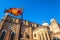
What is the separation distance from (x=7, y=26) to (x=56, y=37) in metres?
14.0

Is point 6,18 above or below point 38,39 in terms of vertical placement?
above

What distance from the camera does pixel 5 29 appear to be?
25656mm

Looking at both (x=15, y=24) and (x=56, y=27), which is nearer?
(x=15, y=24)

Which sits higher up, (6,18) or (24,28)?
(6,18)

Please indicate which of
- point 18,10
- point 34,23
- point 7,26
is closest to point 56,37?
point 34,23

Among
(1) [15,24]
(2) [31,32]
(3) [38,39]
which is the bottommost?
(3) [38,39]

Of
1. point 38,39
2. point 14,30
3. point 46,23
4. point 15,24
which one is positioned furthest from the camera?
point 46,23

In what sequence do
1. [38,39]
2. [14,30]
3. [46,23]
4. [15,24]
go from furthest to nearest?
[46,23] < [15,24] < [14,30] < [38,39]

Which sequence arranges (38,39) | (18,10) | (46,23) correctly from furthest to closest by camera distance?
(46,23), (38,39), (18,10)

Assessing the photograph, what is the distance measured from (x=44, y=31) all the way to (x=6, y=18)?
10.7 metres

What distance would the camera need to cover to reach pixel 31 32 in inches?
1160

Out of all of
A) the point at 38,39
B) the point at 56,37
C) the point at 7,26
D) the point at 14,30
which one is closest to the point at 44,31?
the point at 38,39

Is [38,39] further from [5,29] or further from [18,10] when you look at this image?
[18,10]

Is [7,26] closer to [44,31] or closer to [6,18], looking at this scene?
[6,18]
